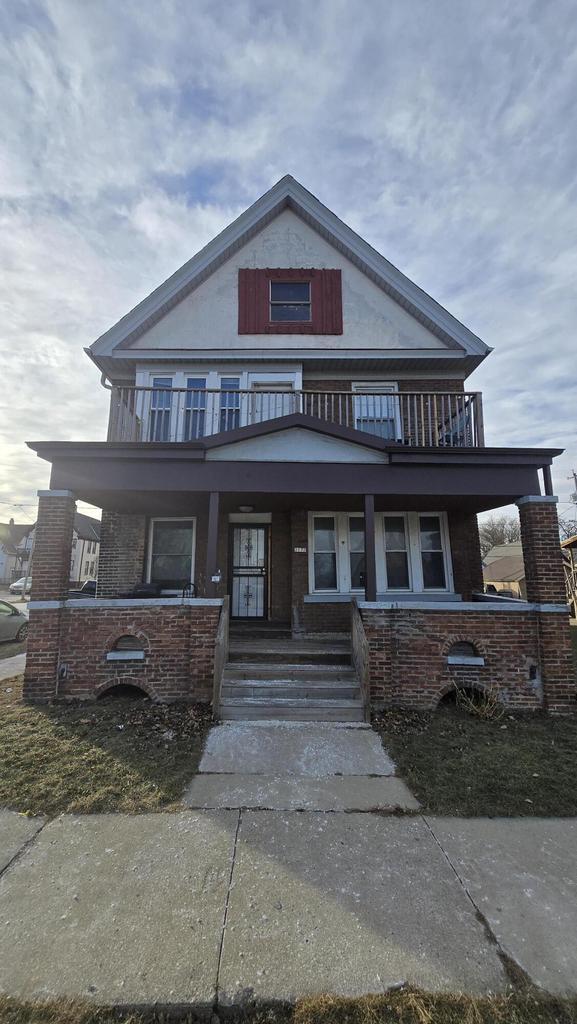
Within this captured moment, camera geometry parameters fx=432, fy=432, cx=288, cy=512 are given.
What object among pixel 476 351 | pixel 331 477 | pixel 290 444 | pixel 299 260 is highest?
pixel 299 260

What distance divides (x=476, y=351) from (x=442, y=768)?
843 cm

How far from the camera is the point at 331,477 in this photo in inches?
282

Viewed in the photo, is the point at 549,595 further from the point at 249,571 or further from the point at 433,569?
the point at 249,571

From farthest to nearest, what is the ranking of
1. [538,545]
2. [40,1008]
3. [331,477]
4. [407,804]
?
1. [331,477]
2. [538,545]
3. [407,804]
4. [40,1008]

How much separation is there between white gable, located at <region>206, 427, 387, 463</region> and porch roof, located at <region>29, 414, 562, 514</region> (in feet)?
0.08

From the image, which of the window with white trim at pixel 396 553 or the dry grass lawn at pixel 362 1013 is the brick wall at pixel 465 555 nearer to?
the window with white trim at pixel 396 553

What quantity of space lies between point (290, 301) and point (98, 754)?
9876 mm

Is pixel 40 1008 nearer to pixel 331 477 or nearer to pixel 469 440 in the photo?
pixel 331 477

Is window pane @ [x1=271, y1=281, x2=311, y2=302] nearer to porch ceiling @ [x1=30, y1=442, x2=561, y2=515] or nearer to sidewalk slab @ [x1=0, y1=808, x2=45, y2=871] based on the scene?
porch ceiling @ [x1=30, y1=442, x2=561, y2=515]

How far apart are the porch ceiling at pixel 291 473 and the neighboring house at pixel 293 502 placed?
3 centimetres

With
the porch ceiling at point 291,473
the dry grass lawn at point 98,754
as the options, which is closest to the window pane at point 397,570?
the porch ceiling at point 291,473

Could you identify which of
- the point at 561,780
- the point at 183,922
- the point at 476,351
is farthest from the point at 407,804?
the point at 476,351

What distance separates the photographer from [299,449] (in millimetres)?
7207

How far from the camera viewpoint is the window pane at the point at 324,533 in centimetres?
925
